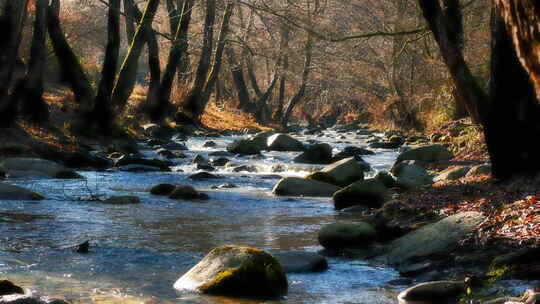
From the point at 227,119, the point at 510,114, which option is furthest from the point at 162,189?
the point at 227,119

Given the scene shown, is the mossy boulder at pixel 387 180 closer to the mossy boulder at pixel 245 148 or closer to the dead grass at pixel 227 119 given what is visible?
the mossy boulder at pixel 245 148

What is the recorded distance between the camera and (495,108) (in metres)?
9.09

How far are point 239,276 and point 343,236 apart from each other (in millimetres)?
2157

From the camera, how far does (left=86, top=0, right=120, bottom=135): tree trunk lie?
19375 mm

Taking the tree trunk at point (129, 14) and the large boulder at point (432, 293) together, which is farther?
the tree trunk at point (129, 14)

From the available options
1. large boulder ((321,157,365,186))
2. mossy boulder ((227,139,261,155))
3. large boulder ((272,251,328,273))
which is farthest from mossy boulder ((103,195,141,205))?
mossy boulder ((227,139,261,155))

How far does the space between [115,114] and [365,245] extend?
13.3 meters

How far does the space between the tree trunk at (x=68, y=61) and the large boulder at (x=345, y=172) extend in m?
8.37

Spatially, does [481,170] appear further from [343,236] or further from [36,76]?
[36,76]

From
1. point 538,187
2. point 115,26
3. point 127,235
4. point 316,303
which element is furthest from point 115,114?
point 316,303

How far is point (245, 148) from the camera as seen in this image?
19.8 meters

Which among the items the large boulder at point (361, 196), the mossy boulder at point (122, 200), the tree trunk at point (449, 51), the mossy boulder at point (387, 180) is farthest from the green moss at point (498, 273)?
the mossy boulder at point (387, 180)

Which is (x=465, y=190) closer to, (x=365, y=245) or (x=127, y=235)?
(x=365, y=245)

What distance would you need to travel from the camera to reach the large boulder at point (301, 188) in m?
12.3
